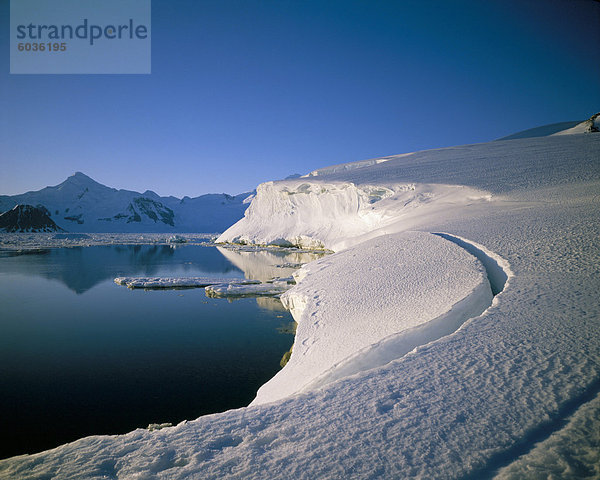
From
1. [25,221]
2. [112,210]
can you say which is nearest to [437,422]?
[25,221]

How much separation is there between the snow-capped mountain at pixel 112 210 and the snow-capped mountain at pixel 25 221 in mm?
4309

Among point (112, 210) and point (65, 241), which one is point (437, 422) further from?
point (112, 210)

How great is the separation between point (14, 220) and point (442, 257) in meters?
62.8

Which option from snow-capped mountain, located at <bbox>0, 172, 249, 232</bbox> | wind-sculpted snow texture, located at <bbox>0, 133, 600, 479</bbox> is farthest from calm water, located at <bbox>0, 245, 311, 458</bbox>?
snow-capped mountain, located at <bbox>0, 172, 249, 232</bbox>

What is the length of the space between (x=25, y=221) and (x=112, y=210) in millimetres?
18114

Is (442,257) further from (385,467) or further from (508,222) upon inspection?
(385,467)

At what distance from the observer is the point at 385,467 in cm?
107

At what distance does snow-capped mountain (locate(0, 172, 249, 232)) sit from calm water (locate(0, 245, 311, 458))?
194 feet

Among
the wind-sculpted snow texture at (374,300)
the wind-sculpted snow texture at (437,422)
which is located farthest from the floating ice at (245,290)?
the wind-sculpted snow texture at (437,422)

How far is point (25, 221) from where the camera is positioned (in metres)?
48.3

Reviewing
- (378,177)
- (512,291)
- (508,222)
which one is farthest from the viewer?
(378,177)

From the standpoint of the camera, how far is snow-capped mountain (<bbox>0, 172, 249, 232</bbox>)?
199ft

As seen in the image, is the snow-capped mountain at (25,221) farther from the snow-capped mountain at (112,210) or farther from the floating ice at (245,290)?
the floating ice at (245,290)

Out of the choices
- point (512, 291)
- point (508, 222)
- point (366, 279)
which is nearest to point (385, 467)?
point (512, 291)
